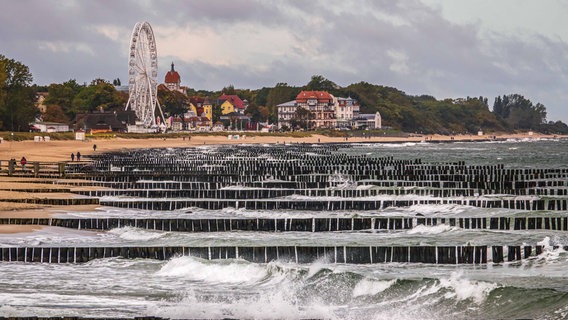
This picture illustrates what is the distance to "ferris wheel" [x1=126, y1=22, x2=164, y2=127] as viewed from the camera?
13950cm

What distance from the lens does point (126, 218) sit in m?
28.9

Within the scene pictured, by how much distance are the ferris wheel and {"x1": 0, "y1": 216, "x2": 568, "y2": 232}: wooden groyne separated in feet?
364

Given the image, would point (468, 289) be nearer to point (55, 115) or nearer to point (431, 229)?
point (431, 229)

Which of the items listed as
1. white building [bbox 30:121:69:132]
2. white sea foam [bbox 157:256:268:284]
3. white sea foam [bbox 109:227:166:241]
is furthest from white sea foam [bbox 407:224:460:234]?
white building [bbox 30:121:69:132]

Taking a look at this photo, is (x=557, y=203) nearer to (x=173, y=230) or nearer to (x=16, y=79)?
(x=173, y=230)

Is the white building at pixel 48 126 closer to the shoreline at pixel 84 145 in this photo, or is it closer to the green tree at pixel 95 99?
the green tree at pixel 95 99

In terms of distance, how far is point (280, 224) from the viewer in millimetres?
28406

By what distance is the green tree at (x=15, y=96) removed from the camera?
379ft

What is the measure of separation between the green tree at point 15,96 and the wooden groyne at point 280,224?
89.7 meters

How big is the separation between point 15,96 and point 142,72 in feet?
104

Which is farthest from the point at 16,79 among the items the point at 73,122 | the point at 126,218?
the point at 126,218

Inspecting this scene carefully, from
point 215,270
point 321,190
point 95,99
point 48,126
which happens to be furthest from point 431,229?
point 95,99

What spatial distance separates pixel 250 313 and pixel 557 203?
2201 centimetres

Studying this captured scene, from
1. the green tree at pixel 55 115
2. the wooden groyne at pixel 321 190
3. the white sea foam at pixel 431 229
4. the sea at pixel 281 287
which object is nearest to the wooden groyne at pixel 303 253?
the sea at pixel 281 287
